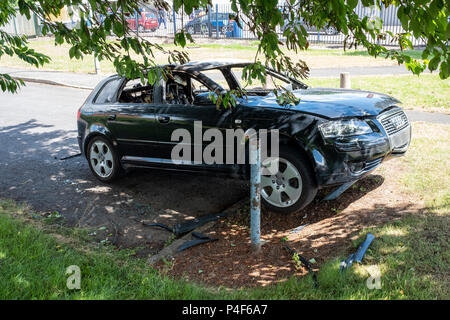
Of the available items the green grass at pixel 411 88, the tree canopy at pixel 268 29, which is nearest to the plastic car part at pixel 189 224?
the tree canopy at pixel 268 29

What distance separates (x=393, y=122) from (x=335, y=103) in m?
0.78

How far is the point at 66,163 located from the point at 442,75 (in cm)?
637

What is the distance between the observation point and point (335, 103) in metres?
5.25

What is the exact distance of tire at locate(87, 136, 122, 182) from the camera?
265 inches

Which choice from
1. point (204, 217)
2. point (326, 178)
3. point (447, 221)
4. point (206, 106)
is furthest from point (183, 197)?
point (447, 221)

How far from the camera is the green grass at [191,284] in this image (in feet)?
11.8

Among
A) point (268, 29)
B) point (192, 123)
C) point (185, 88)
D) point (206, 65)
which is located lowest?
point (192, 123)

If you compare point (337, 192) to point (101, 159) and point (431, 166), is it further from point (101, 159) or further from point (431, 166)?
point (101, 159)

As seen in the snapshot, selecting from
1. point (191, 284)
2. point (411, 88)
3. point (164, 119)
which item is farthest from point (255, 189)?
point (411, 88)

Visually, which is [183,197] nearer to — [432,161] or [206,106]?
[206,106]

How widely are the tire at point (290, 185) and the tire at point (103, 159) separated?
246 centimetres

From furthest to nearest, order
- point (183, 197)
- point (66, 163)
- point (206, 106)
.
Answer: point (66, 163), point (183, 197), point (206, 106)

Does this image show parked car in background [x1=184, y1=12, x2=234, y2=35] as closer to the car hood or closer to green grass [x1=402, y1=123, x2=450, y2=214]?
green grass [x1=402, y1=123, x2=450, y2=214]

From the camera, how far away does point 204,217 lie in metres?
5.59
